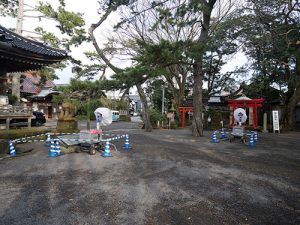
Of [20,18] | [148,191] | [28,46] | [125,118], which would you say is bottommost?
[148,191]

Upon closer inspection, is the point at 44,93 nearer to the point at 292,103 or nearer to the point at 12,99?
the point at 12,99

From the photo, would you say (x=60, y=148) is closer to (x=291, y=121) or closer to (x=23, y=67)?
(x=23, y=67)

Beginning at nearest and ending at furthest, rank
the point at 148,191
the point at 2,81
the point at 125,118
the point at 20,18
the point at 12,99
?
the point at 148,191, the point at 2,81, the point at 12,99, the point at 20,18, the point at 125,118

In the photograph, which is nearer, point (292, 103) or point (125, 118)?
point (292, 103)

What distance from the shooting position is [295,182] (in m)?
6.29

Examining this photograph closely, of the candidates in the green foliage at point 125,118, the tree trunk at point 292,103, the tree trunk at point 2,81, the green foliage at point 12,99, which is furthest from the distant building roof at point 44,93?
the tree trunk at point 292,103

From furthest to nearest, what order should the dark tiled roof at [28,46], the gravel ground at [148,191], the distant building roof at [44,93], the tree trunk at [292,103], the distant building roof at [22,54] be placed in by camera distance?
the distant building roof at [44,93]
the tree trunk at [292,103]
the dark tiled roof at [28,46]
the distant building roof at [22,54]
the gravel ground at [148,191]

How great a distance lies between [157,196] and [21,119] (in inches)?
461

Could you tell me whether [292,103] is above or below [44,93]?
below

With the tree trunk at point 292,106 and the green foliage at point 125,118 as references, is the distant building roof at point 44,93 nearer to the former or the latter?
the green foliage at point 125,118

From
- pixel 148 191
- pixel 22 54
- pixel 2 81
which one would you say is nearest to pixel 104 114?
pixel 22 54

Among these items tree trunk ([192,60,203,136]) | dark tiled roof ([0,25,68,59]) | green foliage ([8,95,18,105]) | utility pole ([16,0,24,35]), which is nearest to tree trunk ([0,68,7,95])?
dark tiled roof ([0,25,68,59])

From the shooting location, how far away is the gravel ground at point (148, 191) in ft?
13.8

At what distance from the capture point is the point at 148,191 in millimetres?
5484
